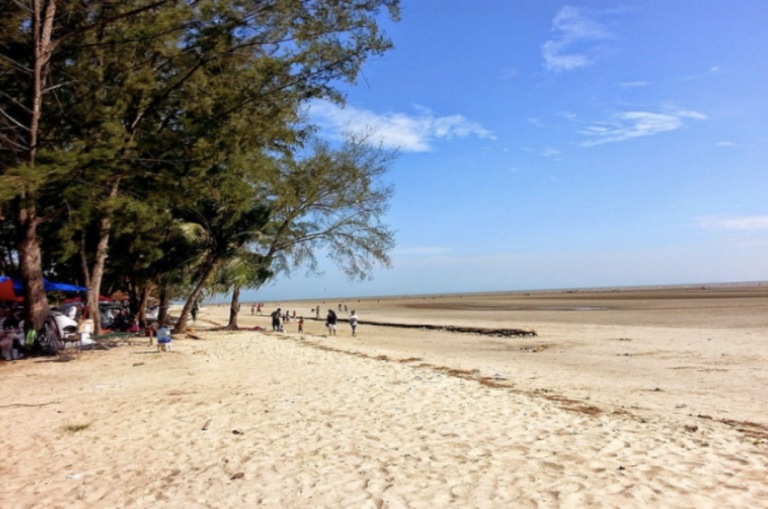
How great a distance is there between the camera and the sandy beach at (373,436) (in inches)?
161

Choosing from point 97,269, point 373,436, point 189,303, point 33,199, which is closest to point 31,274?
point 33,199

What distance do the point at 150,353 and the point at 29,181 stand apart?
546 cm

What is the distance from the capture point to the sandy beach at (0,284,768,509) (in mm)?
4102

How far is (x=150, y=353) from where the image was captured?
12.8 meters

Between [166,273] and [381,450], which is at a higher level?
[166,273]

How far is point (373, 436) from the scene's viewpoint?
5699mm

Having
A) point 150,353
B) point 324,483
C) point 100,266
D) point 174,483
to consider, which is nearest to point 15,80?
point 100,266

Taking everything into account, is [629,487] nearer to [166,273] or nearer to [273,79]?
[273,79]

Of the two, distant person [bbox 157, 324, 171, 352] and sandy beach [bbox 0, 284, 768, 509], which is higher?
distant person [bbox 157, 324, 171, 352]

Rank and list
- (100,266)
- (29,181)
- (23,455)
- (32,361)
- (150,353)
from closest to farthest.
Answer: (23,455), (29,181), (32,361), (150,353), (100,266)

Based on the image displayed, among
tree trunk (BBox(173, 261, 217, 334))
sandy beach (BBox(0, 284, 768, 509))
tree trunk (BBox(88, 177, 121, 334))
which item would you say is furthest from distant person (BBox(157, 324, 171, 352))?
tree trunk (BBox(173, 261, 217, 334))

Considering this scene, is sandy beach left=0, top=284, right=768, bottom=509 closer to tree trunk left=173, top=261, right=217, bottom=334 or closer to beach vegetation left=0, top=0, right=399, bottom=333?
beach vegetation left=0, top=0, right=399, bottom=333

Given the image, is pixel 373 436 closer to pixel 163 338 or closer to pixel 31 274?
pixel 163 338

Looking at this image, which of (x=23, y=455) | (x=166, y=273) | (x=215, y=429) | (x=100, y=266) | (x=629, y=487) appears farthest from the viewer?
(x=166, y=273)
